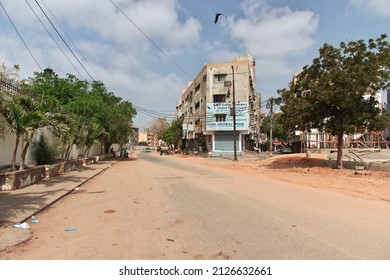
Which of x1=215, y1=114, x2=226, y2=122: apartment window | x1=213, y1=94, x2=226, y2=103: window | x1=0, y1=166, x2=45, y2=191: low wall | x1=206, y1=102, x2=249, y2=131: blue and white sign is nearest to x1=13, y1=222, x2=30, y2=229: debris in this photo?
x1=0, y1=166, x2=45, y2=191: low wall

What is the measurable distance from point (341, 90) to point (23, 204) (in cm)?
1735

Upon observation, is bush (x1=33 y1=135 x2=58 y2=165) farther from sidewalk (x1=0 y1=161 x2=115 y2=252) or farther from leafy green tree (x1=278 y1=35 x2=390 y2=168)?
leafy green tree (x1=278 y1=35 x2=390 y2=168)

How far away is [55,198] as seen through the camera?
10.8 m

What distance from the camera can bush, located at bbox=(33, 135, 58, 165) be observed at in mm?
17562

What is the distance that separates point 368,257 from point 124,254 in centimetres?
A: 368

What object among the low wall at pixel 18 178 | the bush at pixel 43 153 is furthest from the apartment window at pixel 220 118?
the low wall at pixel 18 178

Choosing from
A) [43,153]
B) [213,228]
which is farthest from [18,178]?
[213,228]

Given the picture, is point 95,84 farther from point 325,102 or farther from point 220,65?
point 325,102

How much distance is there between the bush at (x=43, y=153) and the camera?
17.6 meters

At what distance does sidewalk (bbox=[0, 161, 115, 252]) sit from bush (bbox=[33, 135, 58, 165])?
2884 mm

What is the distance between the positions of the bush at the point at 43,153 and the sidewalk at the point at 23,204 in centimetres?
288

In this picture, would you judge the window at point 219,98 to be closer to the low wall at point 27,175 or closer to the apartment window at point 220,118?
the apartment window at point 220,118

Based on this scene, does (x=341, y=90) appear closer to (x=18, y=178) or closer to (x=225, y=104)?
(x=18, y=178)

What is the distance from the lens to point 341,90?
1953 centimetres
